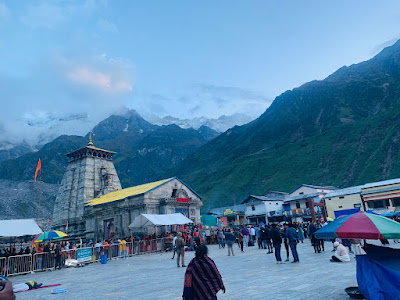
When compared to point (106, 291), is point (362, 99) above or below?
above

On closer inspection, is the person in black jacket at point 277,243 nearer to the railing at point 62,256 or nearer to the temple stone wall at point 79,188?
the railing at point 62,256

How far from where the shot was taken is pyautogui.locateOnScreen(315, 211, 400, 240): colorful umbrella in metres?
5.89

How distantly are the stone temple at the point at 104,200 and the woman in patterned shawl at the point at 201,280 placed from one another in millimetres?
25713

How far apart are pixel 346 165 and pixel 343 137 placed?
613 inches

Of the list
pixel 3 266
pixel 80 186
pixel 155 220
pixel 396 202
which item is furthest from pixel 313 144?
pixel 3 266

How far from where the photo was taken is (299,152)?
304ft

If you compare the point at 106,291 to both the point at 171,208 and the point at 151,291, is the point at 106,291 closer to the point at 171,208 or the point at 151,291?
the point at 151,291

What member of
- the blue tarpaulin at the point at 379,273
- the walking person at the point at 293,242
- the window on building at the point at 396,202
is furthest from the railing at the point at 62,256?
the window on building at the point at 396,202

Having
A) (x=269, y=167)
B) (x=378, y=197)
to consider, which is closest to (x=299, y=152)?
(x=269, y=167)

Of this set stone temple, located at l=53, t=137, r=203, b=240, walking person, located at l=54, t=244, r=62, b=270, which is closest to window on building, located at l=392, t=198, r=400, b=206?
stone temple, located at l=53, t=137, r=203, b=240

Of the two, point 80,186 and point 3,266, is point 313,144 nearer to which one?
point 80,186

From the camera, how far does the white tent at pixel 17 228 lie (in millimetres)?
17392

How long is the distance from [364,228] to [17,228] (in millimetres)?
19355

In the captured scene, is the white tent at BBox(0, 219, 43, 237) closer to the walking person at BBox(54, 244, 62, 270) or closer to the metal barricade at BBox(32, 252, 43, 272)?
the metal barricade at BBox(32, 252, 43, 272)
